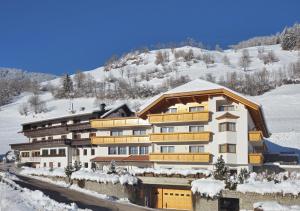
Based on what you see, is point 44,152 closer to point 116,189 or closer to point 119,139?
point 119,139

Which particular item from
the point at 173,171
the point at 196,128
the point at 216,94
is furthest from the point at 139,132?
the point at 216,94

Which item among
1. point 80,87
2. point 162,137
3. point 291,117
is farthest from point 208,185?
point 80,87

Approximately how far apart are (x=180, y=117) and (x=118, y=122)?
11349 mm

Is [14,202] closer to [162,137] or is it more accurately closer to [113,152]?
[162,137]

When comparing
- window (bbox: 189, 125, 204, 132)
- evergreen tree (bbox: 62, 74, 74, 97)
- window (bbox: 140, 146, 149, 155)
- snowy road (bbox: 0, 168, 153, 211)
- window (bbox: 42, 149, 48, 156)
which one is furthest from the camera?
evergreen tree (bbox: 62, 74, 74, 97)

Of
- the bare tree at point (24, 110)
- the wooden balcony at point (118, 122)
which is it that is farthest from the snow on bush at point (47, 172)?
the bare tree at point (24, 110)

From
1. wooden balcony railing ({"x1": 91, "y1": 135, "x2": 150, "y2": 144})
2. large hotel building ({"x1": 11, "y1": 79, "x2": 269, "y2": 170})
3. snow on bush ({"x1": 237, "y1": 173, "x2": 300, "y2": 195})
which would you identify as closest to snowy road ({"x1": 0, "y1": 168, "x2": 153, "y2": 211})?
snow on bush ({"x1": 237, "y1": 173, "x2": 300, "y2": 195})

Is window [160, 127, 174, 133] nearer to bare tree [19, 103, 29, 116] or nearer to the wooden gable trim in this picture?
the wooden gable trim

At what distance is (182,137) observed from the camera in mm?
51969

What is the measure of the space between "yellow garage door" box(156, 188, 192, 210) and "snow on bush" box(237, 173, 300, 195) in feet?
34.7

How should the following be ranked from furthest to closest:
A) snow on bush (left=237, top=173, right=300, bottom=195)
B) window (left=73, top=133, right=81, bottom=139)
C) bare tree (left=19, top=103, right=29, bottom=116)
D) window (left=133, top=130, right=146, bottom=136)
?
bare tree (left=19, top=103, right=29, bottom=116) < window (left=73, top=133, right=81, bottom=139) < window (left=133, top=130, right=146, bottom=136) < snow on bush (left=237, top=173, right=300, bottom=195)

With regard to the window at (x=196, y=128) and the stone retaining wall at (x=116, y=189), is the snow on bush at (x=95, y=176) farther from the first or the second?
the window at (x=196, y=128)

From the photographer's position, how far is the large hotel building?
49.6 meters

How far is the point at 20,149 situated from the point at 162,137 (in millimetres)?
39811
